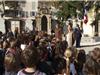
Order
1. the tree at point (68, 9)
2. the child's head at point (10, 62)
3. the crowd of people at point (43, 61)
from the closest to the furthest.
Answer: the crowd of people at point (43, 61), the child's head at point (10, 62), the tree at point (68, 9)

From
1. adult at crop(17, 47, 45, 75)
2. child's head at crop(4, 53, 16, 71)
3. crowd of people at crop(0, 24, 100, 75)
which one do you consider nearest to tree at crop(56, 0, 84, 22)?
crowd of people at crop(0, 24, 100, 75)

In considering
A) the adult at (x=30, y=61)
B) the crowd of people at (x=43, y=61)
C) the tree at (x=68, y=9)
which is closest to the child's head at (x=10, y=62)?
the crowd of people at (x=43, y=61)

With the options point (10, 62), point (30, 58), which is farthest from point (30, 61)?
point (10, 62)

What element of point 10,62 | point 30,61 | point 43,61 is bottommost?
point 43,61

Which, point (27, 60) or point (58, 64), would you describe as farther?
point (58, 64)

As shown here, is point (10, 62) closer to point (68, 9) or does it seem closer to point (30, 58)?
point (30, 58)

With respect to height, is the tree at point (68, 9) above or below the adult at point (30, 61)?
below

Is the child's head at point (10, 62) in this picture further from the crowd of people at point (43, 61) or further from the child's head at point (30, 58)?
the child's head at point (30, 58)

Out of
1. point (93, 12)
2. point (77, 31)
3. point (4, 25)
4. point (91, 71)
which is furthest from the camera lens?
point (4, 25)

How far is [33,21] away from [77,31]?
3777 cm

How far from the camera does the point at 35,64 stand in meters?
6.20

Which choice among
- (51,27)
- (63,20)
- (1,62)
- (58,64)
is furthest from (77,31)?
(51,27)

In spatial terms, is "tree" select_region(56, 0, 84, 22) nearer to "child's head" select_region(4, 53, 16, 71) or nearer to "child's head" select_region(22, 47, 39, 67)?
"child's head" select_region(4, 53, 16, 71)

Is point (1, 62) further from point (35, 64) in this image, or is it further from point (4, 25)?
point (4, 25)
